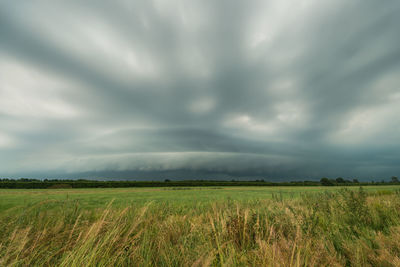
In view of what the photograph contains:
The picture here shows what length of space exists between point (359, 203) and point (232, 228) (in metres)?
5.04

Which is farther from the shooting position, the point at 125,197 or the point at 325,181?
the point at 325,181

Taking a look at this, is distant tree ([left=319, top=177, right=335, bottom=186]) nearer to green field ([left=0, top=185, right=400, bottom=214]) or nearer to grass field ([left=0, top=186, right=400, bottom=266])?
green field ([left=0, top=185, right=400, bottom=214])

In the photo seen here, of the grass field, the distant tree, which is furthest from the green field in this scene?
the distant tree

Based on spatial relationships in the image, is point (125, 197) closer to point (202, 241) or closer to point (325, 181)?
point (202, 241)

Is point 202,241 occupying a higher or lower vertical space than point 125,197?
higher

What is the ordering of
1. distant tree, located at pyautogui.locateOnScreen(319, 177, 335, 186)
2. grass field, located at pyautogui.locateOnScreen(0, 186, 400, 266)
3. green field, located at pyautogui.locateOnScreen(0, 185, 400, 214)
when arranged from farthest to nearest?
1. distant tree, located at pyautogui.locateOnScreen(319, 177, 335, 186)
2. green field, located at pyautogui.locateOnScreen(0, 185, 400, 214)
3. grass field, located at pyautogui.locateOnScreen(0, 186, 400, 266)

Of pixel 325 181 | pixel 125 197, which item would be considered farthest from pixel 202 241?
pixel 325 181

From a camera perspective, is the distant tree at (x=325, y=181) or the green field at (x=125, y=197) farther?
the distant tree at (x=325, y=181)

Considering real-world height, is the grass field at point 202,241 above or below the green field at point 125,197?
above

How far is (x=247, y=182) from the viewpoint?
125062mm

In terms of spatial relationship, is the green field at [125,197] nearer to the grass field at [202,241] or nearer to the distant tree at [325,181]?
the grass field at [202,241]

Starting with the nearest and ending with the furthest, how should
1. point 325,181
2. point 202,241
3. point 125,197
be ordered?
point 202,241, point 125,197, point 325,181

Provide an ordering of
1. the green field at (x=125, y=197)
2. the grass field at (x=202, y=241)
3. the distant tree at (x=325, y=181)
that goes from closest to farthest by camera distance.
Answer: the grass field at (x=202, y=241), the green field at (x=125, y=197), the distant tree at (x=325, y=181)

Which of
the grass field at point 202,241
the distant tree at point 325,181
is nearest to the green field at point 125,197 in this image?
the grass field at point 202,241
